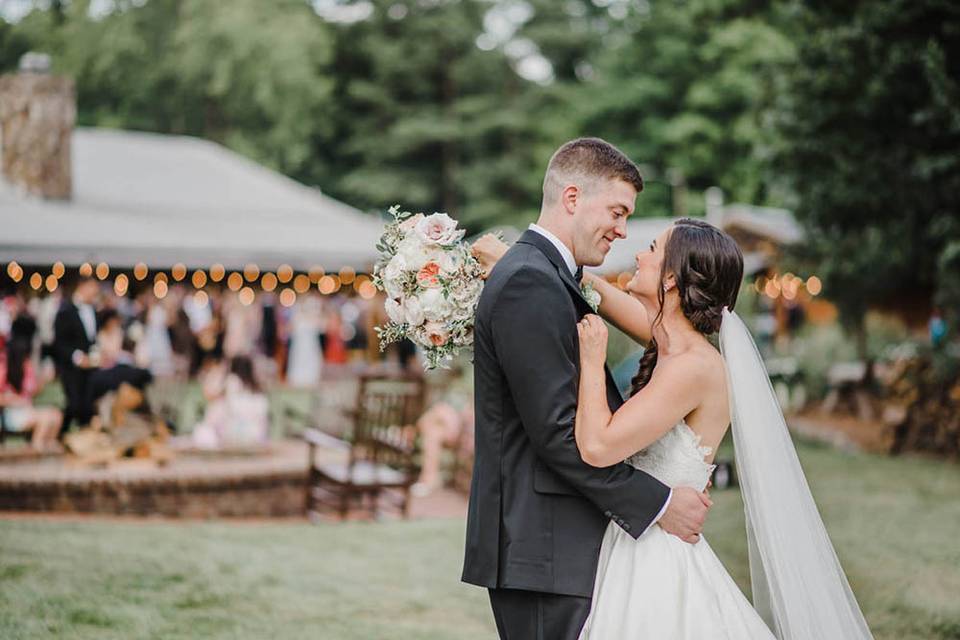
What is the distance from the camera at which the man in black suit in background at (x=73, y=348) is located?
12.4 m

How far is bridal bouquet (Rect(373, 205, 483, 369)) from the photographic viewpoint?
3467mm

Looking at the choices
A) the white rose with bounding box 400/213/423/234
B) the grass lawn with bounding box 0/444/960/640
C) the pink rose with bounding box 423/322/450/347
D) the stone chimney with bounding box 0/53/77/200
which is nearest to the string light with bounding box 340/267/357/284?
the stone chimney with bounding box 0/53/77/200

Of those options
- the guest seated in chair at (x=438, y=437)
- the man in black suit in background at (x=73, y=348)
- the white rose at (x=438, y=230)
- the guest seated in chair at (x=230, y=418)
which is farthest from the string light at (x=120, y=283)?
the white rose at (x=438, y=230)

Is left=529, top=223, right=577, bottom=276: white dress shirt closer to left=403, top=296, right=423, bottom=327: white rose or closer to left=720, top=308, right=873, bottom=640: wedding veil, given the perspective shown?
left=403, top=296, right=423, bottom=327: white rose

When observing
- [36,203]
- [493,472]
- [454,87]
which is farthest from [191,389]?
[454,87]

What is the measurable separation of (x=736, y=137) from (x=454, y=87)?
424 inches

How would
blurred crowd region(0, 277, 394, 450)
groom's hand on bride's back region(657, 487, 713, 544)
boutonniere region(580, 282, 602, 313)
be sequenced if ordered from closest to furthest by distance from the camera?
groom's hand on bride's back region(657, 487, 713, 544) < boutonniere region(580, 282, 602, 313) < blurred crowd region(0, 277, 394, 450)

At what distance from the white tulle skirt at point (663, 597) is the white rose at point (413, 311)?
3.09 feet

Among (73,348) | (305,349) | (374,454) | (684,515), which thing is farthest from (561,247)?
(305,349)

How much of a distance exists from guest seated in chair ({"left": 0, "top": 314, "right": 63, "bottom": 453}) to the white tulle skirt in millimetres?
9550

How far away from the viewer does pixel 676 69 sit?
125ft

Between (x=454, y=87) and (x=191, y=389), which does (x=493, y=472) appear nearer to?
(x=191, y=389)

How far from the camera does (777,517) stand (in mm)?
3492

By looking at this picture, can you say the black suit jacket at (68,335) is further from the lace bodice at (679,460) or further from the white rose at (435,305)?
the lace bodice at (679,460)
